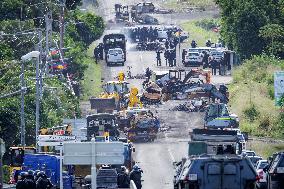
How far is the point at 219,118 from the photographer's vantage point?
7794cm

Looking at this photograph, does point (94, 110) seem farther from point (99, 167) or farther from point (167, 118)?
point (99, 167)

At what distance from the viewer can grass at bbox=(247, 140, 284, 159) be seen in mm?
73250

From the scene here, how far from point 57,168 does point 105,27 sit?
3108 inches

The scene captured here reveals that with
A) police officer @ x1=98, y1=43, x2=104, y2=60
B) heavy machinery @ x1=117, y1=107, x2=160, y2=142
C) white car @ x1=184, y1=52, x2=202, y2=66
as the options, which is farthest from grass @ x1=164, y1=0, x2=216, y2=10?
heavy machinery @ x1=117, y1=107, x2=160, y2=142

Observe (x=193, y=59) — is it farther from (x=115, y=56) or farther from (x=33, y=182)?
(x=33, y=182)

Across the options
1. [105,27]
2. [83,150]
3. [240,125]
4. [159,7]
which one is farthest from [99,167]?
[159,7]

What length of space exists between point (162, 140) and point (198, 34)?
5563 centimetres

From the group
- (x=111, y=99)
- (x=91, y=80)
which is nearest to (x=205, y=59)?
A: (x=91, y=80)

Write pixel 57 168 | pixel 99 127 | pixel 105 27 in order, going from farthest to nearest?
pixel 105 27 → pixel 99 127 → pixel 57 168

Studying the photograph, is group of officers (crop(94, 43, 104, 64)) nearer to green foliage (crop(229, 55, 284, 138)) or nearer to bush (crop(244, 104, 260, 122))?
green foliage (crop(229, 55, 284, 138))

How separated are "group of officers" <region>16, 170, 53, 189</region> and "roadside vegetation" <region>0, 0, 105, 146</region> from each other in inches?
816

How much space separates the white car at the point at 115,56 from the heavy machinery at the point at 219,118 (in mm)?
28879

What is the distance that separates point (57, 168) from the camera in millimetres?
57094

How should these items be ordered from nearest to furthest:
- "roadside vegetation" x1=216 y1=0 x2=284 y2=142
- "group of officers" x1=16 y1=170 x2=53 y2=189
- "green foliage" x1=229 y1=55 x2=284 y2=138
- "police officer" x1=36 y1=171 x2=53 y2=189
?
"group of officers" x1=16 y1=170 x2=53 y2=189
"police officer" x1=36 y1=171 x2=53 y2=189
"green foliage" x1=229 y1=55 x2=284 y2=138
"roadside vegetation" x1=216 y1=0 x2=284 y2=142
